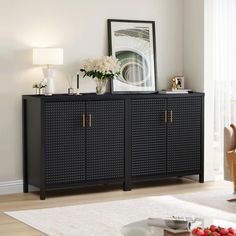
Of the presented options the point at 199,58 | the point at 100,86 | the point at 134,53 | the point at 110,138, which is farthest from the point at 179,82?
the point at 110,138

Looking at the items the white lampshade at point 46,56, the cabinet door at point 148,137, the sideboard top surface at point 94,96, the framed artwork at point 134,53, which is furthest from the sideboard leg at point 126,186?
the white lampshade at point 46,56

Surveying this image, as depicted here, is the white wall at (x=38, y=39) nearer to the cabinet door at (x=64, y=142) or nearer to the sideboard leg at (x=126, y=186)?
Answer: the cabinet door at (x=64, y=142)

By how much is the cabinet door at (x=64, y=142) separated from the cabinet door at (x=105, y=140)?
9 cm

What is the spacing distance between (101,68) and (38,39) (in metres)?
0.71

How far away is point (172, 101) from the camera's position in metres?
7.43

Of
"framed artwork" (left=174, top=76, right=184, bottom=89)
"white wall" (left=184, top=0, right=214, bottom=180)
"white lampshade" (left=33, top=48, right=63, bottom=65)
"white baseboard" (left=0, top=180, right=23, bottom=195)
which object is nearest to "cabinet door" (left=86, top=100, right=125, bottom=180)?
"white lampshade" (left=33, top=48, right=63, bottom=65)

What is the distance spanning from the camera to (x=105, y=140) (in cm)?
704

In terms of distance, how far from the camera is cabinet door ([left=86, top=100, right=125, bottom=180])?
696cm

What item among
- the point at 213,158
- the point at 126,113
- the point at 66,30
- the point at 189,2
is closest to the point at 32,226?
the point at 126,113

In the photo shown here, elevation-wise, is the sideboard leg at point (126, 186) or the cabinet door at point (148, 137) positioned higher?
the cabinet door at point (148, 137)

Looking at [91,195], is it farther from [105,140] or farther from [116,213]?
[116,213]

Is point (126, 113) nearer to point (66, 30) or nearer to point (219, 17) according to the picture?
point (66, 30)

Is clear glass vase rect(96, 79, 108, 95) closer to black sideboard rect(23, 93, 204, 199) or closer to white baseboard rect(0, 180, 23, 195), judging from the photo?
black sideboard rect(23, 93, 204, 199)

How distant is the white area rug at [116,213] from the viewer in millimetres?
5523
